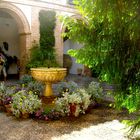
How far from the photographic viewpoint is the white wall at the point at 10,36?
15.3 metres

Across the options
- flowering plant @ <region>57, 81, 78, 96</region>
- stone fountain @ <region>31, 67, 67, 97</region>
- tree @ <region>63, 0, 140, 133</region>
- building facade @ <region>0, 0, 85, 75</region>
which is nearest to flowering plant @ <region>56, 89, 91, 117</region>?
flowering plant @ <region>57, 81, 78, 96</region>

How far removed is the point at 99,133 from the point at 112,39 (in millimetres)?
2510

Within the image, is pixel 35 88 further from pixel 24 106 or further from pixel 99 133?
pixel 99 133

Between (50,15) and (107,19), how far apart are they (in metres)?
10.8

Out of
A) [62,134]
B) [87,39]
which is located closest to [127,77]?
[87,39]

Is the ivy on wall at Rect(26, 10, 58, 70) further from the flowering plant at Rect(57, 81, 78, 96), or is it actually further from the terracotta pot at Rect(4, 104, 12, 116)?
the terracotta pot at Rect(4, 104, 12, 116)

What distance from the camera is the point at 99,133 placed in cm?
461

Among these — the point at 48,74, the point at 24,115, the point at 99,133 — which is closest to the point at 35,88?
the point at 48,74

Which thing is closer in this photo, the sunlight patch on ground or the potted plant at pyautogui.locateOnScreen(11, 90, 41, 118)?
the sunlight patch on ground

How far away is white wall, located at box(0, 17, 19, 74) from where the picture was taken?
50.1ft

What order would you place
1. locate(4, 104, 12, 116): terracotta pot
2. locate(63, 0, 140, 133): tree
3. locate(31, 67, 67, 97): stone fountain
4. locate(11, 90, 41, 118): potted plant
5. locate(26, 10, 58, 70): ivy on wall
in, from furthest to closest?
locate(26, 10, 58, 70): ivy on wall, locate(31, 67, 67, 97): stone fountain, locate(4, 104, 12, 116): terracotta pot, locate(11, 90, 41, 118): potted plant, locate(63, 0, 140, 133): tree

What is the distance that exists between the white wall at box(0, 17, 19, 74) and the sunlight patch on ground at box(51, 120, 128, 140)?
11.3 metres

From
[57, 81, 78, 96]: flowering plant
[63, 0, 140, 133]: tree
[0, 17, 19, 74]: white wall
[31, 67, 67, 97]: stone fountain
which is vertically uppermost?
[0, 17, 19, 74]: white wall

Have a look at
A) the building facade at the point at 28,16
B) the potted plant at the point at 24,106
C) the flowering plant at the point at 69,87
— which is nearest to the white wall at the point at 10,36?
the building facade at the point at 28,16
